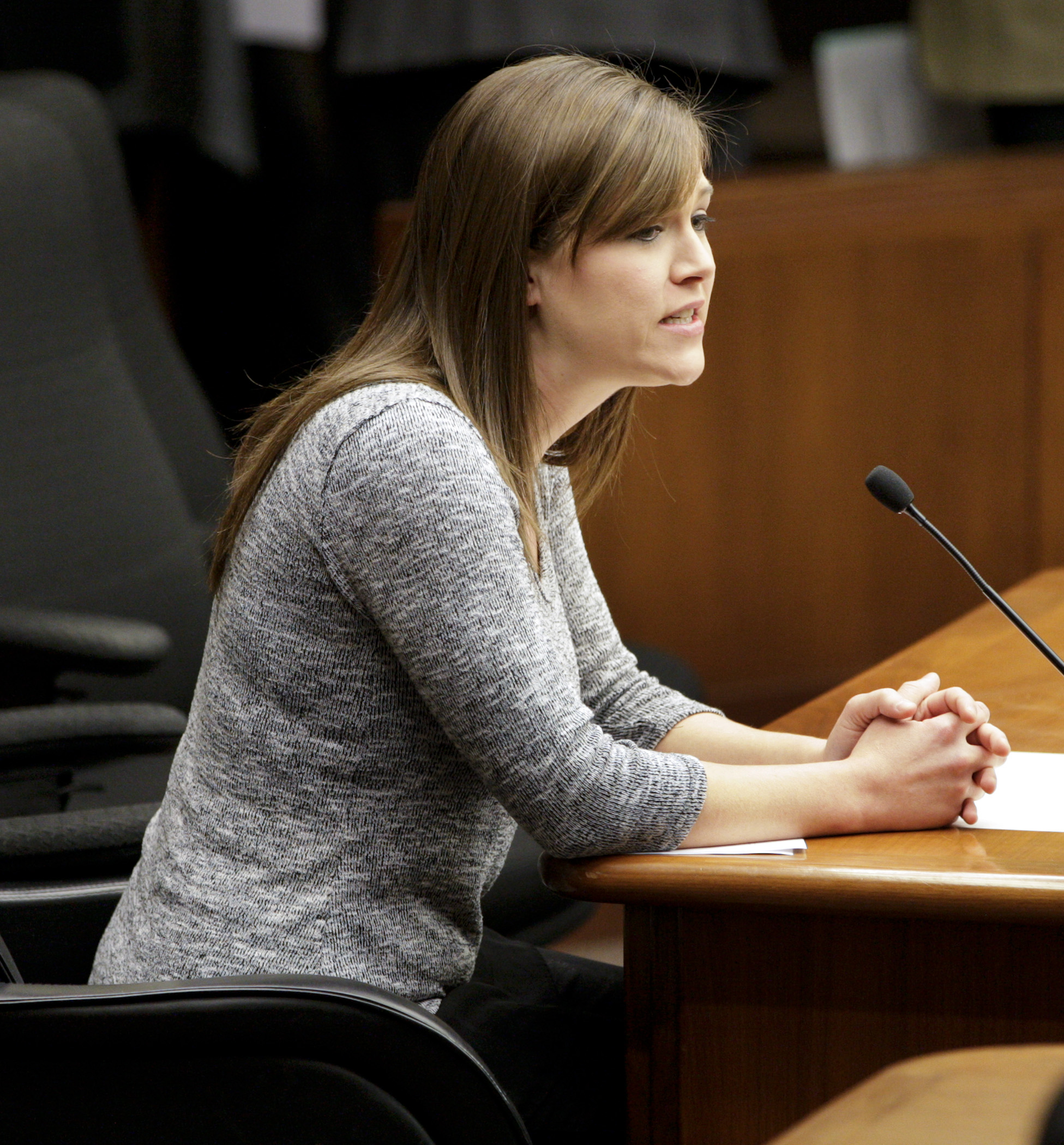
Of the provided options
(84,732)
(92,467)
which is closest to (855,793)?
(84,732)

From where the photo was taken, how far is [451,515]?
0.83m

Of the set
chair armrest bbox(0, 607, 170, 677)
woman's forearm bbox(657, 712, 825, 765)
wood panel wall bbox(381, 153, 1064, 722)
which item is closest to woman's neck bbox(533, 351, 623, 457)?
woman's forearm bbox(657, 712, 825, 765)

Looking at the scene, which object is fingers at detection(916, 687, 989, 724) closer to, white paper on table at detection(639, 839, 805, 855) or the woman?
the woman

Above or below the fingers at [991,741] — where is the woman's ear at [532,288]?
above

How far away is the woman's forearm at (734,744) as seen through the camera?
101 centimetres

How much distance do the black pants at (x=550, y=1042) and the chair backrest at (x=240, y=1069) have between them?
12 centimetres

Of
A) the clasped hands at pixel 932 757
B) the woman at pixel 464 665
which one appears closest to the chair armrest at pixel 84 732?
the woman at pixel 464 665

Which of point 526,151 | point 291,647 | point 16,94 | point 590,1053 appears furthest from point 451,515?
point 16,94

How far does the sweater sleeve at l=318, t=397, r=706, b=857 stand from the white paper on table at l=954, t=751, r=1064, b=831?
0.17 meters

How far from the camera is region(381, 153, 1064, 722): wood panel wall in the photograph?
255 centimetres

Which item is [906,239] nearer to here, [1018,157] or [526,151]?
[1018,157]

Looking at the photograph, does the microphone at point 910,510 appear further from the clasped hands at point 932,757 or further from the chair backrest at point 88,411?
the chair backrest at point 88,411

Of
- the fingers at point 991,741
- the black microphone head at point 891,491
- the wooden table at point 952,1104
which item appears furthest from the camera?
the black microphone head at point 891,491

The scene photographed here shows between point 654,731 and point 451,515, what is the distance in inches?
13.2
